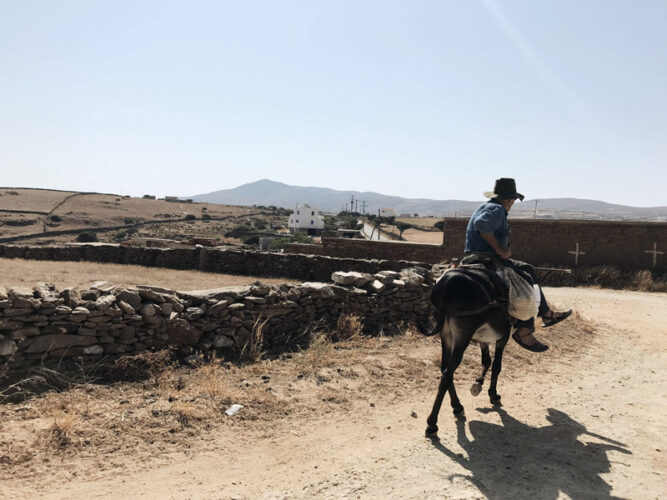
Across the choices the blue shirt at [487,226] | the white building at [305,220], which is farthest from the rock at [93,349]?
the white building at [305,220]

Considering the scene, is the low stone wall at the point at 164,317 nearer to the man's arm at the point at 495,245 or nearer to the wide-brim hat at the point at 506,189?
the man's arm at the point at 495,245

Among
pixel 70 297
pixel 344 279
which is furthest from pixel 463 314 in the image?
pixel 70 297

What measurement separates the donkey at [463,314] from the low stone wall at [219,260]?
35.0 ft

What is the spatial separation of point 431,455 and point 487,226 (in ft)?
8.41

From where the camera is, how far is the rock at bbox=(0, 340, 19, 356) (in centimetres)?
513

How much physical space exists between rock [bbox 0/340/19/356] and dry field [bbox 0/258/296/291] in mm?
7911

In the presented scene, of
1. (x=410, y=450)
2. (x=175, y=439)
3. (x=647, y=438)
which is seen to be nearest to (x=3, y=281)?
(x=175, y=439)

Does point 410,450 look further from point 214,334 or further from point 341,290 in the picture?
point 341,290

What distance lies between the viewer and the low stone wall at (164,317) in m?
5.36

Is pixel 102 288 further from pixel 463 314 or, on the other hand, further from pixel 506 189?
pixel 506 189

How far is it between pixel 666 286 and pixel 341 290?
14.6m

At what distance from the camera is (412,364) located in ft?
22.1

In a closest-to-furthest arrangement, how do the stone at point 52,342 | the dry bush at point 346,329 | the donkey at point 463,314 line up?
the donkey at point 463,314 < the stone at point 52,342 < the dry bush at point 346,329

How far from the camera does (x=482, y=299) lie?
470 cm
